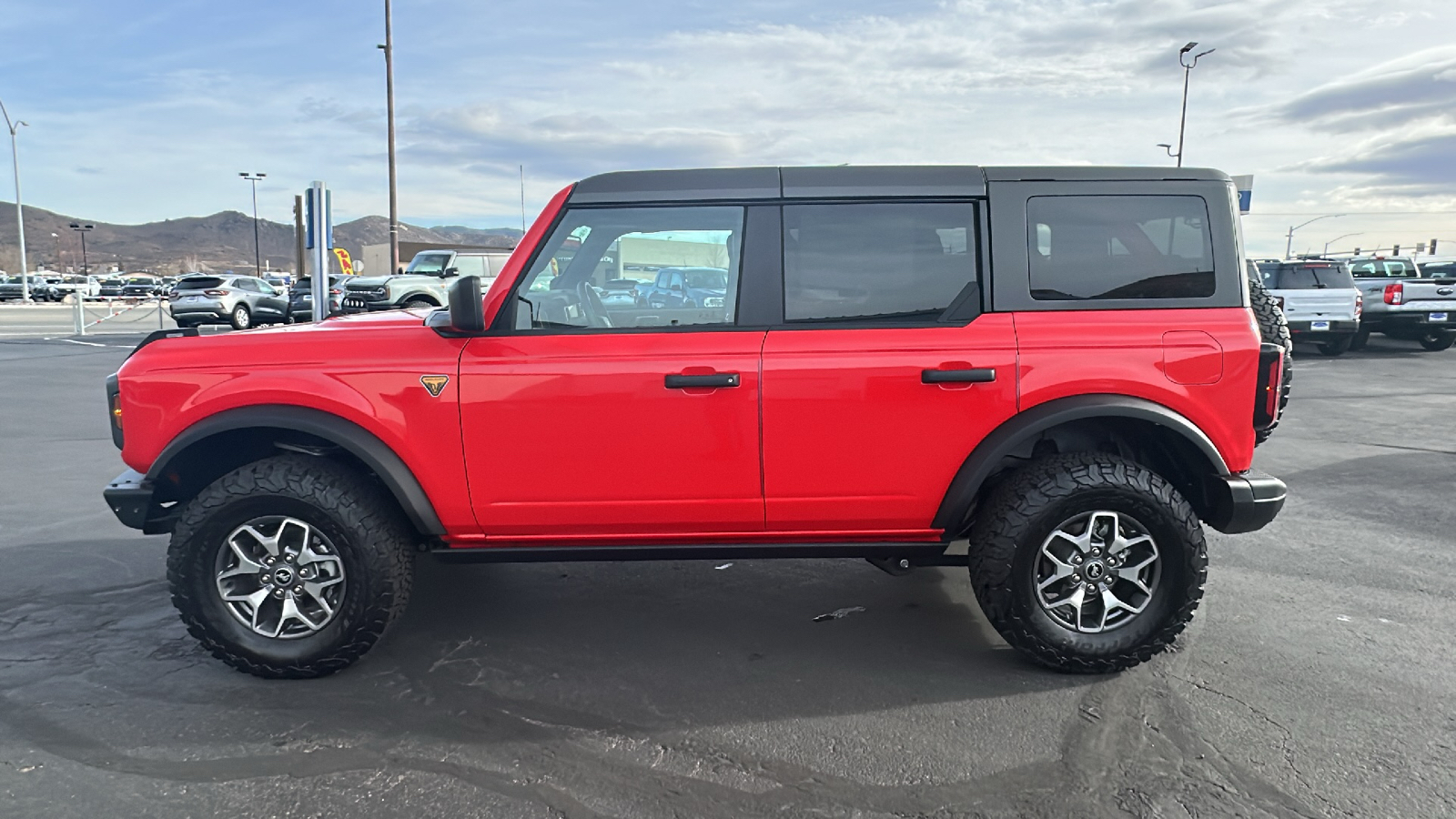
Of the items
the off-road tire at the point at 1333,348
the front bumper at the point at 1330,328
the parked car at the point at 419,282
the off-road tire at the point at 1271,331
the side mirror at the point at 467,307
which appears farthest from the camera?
the parked car at the point at 419,282

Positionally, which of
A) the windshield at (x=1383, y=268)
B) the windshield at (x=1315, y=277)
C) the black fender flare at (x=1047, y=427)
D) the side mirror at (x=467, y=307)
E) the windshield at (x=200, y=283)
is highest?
the windshield at (x=200, y=283)

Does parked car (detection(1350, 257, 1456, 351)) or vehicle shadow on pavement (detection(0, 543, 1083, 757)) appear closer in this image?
vehicle shadow on pavement (detection(0, 543, 1083, 757))

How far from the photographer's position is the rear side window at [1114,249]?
365 centimetres

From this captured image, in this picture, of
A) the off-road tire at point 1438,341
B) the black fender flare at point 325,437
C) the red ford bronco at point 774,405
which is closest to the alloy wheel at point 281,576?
the red ford bronco at point 774,405

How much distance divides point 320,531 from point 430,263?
1895cm

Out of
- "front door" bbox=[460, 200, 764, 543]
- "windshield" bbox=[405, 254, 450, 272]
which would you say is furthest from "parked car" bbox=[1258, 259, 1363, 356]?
"windshield" bbox=[405, 254, 450, 272]

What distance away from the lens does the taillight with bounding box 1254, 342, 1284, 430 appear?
11.9ft

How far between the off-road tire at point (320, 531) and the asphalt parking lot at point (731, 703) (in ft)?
0.40

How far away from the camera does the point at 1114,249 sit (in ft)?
12.0

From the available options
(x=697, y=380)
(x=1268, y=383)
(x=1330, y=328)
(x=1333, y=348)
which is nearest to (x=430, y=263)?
(x=1330, y=328)

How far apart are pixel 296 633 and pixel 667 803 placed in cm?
173

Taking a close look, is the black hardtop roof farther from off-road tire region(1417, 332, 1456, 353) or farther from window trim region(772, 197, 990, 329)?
off-road tire region(1417, 332, 1456, 353)

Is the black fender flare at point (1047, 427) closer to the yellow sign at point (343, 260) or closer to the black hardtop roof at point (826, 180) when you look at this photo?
the black hardtop roof at point (826, 180)

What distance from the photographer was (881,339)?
11.7 ft
